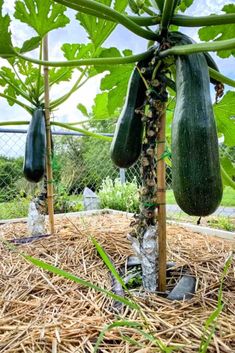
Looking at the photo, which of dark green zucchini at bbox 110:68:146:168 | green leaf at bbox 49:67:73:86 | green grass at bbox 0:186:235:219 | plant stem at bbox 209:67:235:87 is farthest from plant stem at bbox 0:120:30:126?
green grass at bbox 0:186:235:219

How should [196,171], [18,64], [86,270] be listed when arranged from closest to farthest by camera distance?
[196,171] → [86,270] → [18,64]

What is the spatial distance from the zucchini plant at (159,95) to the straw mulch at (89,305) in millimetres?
155

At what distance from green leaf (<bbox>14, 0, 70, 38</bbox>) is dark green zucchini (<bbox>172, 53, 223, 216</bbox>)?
0.83m

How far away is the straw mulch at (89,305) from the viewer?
30.5 inches

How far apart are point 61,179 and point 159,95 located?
322 centimetres

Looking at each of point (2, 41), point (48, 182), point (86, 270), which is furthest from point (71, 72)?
point (86, 270)

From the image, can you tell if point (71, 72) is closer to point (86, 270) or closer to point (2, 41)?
point (2, 41)

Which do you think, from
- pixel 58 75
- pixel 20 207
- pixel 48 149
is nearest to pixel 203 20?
pixel 48 149

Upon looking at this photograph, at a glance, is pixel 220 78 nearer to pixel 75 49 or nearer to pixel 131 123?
pixel 131 123

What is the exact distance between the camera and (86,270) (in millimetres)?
1252

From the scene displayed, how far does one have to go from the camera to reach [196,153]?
28.4 inches

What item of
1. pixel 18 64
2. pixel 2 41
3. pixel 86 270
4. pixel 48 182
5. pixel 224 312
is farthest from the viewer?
pixel 18 64

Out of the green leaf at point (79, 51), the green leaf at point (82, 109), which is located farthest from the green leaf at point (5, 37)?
the green leaf at point (82, 109)

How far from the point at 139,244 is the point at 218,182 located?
0.41 metres
